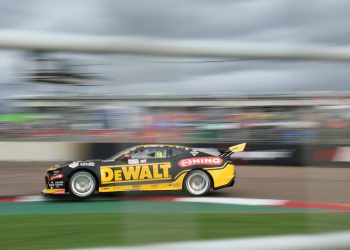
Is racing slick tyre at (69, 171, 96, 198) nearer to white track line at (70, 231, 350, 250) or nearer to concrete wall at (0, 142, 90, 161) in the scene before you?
concrete wall at (0, 142, 90, 161)

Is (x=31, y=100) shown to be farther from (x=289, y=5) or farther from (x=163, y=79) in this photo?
(x=289, y=5)

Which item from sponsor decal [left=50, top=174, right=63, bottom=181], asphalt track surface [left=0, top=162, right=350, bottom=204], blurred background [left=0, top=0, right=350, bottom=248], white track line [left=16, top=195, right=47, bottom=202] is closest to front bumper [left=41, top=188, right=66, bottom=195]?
white track line [left=16, top=195, right=47, bottom=202]

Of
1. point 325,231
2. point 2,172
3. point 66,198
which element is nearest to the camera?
point 325,231

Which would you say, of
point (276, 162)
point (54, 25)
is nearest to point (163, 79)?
point (54, 25)

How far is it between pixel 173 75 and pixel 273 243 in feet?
1.21

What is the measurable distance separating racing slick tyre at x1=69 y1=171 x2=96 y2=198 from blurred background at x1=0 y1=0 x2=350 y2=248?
22.2ft

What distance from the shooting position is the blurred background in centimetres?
73

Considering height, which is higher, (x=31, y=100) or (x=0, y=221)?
(x=31, y=100)

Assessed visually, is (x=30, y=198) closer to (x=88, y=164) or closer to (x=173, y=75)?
(x=88, y=164)

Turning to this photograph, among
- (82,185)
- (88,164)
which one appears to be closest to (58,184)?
(82,185)

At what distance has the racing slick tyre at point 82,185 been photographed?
760 cm

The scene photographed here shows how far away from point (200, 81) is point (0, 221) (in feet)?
11.7

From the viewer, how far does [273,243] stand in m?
0.90

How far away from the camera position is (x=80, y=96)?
0.76m
